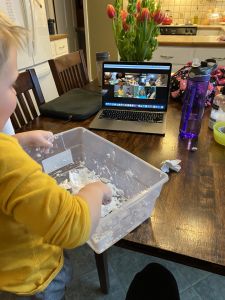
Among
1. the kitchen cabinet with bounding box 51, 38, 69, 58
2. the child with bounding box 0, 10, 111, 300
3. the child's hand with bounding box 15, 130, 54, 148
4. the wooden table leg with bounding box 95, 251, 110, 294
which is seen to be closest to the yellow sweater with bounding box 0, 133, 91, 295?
the child with bounding box 0, 10, 111, 300

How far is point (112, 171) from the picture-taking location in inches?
35.5

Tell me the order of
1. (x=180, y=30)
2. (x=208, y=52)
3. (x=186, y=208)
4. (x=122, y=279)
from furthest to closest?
(x=180, y=30)
(x=208, y=52)
(x=122, y=279)
(x=186, y=208)

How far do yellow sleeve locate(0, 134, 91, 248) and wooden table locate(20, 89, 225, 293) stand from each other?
21cm

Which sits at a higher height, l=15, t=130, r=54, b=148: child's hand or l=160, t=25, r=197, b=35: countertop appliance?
l=160, t=25, r=197, b=35: countertop appliance

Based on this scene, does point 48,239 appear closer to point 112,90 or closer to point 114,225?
point 114,225

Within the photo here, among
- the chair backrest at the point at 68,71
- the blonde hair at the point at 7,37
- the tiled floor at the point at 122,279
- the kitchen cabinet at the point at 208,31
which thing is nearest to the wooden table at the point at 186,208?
the tiled floor at the point at 122,279

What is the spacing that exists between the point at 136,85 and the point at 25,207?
2.86 ft

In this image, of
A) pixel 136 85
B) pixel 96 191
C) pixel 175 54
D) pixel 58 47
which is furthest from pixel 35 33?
pixel 96 191

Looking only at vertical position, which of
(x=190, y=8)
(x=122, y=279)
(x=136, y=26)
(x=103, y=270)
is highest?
(x=190, y=8)

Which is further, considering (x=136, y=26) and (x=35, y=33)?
(x=35, y=33)

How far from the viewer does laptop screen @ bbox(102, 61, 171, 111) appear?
110 cm

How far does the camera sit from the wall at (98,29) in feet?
10.6

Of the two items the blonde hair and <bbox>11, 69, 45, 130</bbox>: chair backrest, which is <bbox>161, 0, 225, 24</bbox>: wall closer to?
<bbox>11, 69, 45, 130</bbox>: chair backrest

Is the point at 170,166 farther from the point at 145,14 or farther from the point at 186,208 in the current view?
the point at 145,14
